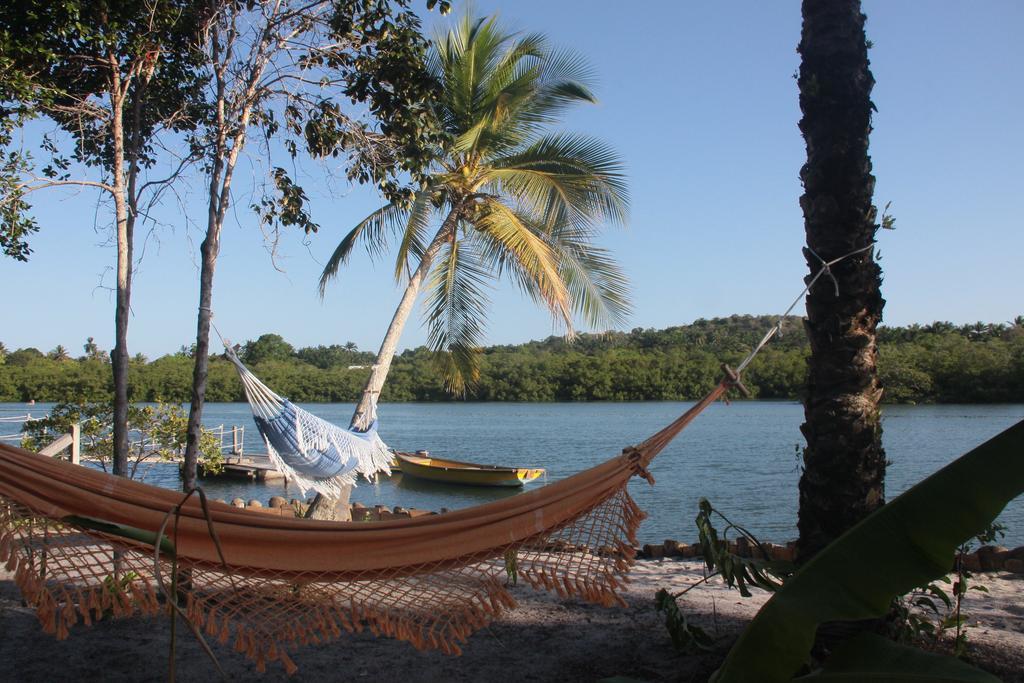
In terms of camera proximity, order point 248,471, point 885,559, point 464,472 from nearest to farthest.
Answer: point 885,559, point 464,472, point 248,471

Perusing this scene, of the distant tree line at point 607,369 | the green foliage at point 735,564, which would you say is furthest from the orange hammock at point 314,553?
the distant tree line at point 607,369

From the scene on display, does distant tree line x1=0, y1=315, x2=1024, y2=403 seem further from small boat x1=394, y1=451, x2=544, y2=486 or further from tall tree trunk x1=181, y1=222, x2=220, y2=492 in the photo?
tall tree trunk x1=181, y1=222, x2=220, y2=492

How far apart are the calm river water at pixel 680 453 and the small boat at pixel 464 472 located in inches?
6.7

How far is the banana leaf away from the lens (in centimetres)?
120

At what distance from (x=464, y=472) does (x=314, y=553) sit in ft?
30.2

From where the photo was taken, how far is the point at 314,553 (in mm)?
1627

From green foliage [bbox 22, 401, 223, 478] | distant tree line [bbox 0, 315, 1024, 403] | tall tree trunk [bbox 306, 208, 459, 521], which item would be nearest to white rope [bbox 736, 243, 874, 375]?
tall tree trunk [bbox 306, 208, 459, 521]

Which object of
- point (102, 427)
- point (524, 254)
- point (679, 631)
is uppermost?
point (524, 254)

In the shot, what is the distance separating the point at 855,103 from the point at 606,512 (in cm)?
120

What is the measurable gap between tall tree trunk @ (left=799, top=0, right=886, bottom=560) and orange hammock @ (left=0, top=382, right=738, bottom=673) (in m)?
0.39

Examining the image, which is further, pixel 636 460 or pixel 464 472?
pixel 464 472

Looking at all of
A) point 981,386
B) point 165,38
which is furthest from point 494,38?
point 981,386

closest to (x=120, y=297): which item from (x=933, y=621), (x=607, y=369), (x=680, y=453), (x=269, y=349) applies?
(x=933, y=621)

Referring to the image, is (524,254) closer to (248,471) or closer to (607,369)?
(248,471)
